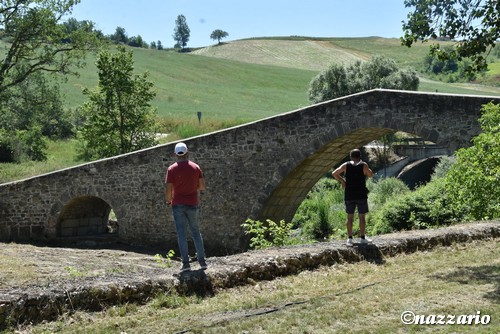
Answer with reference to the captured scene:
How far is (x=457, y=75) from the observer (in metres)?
78.6

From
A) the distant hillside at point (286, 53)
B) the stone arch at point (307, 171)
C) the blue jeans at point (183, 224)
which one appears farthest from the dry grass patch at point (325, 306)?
the distant hillside at point (286, 53)

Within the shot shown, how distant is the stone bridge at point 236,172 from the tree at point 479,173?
9.90ft

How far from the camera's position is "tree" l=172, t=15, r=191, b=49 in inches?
4294

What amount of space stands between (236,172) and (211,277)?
38.0 feet

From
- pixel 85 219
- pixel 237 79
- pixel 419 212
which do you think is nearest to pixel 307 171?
pixel 419 212

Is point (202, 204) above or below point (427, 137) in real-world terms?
below

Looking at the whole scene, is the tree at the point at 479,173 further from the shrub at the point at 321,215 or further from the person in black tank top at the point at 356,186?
the shrub at the point at 321,215

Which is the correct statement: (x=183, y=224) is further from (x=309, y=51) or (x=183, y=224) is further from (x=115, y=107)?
(x=309, y=51)

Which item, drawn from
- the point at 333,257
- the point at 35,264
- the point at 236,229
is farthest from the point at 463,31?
the point at 236,229

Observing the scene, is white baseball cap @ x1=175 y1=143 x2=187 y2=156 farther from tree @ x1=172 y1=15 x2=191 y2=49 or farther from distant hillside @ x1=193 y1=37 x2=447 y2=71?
tree @ x1=172 y1=15 x2=191 y2=49

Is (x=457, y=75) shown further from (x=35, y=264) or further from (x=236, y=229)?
(x=35, y=264)

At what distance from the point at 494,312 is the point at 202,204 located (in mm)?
14146

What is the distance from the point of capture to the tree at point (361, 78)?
45719mm

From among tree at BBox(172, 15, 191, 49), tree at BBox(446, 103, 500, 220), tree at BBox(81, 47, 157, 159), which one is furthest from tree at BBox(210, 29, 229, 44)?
tree at BBox(446, 103, 500, 220)
